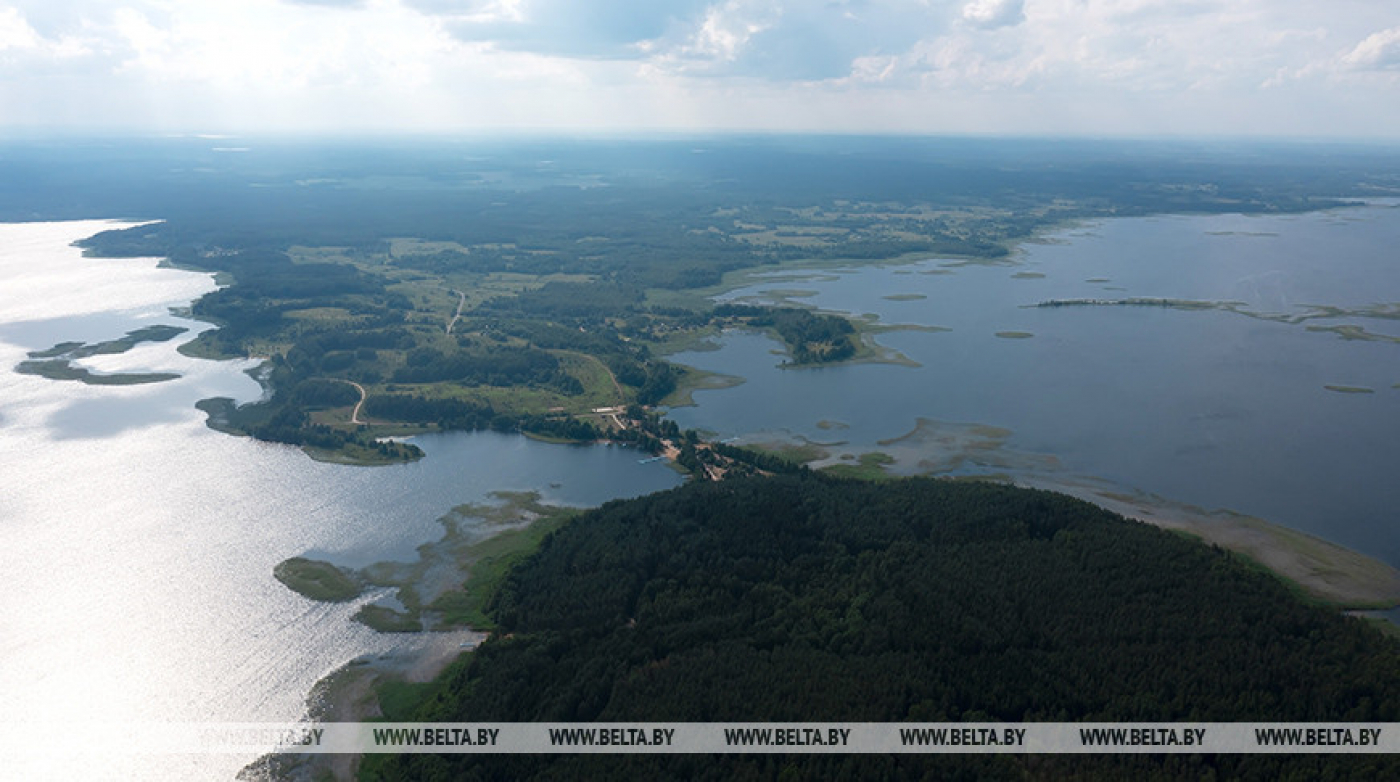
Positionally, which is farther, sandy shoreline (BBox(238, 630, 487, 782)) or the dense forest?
sandy shoreline (BBox(238, 630, 487, 782))

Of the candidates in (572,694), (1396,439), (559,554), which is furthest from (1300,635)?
(1396,439)

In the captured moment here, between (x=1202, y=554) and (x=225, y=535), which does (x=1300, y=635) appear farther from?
(x=225, y=535)

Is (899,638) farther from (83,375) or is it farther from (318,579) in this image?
Answer: (83,375)

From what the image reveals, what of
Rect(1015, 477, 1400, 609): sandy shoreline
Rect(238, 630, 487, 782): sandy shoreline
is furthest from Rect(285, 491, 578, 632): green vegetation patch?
Rect(1015, 477, 1400, 609): sandy shoreline

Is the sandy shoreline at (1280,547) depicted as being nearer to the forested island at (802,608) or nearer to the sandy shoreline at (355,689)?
the forested island at (802,608)

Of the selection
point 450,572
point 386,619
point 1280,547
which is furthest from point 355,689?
point 1280,547

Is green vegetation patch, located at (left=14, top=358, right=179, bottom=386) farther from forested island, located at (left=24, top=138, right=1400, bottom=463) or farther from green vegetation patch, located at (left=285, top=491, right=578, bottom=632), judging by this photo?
green vegetation patch, located at (left=285, top=491, right=578, bottom=632)
